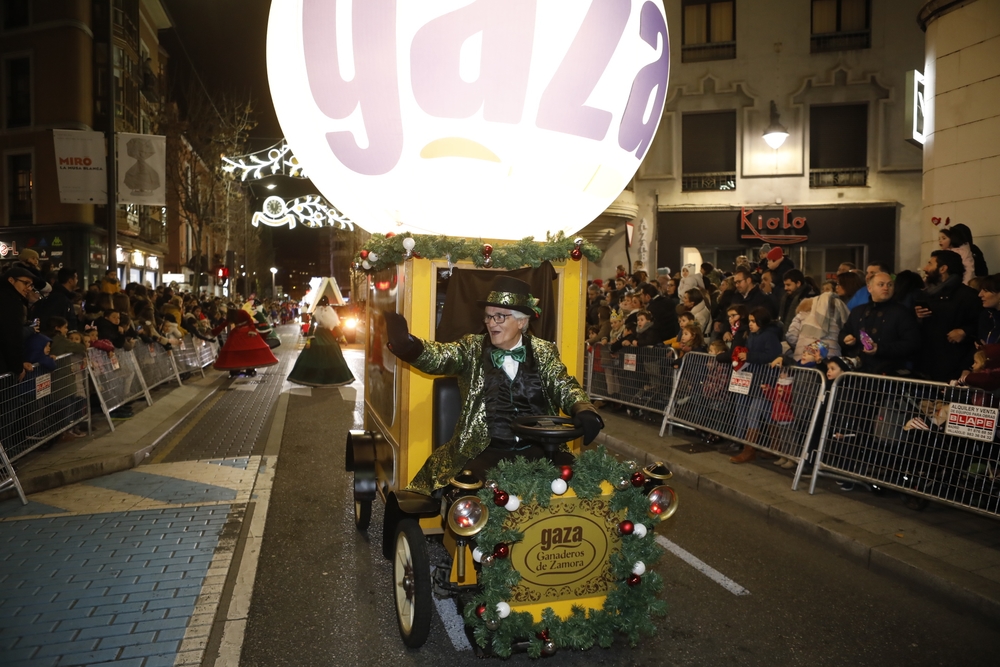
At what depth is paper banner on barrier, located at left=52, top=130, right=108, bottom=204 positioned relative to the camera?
Result: 12992 mm

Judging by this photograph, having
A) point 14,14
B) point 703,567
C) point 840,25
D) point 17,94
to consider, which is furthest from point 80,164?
point 840,25

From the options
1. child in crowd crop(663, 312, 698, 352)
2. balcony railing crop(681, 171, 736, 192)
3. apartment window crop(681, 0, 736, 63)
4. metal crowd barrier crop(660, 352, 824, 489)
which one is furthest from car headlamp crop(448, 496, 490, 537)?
apartment window crop(681, 0, 736, 63)

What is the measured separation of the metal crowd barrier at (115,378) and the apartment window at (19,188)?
2084 centimetres

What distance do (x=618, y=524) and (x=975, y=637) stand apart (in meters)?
2.33

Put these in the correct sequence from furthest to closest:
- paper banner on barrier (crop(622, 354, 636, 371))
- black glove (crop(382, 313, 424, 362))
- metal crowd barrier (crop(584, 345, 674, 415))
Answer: paper banner on barrier (crop(622, 354, 636, 371)) < metal crowd barrier (crop(584, 345, 674, 415)) < black glove (crop(382, 313, 424, 362))

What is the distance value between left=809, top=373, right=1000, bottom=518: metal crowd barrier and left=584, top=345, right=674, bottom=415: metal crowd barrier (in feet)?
9.92

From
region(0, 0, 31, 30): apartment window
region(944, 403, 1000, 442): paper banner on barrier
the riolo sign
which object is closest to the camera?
region(944, 403, 1000, 442): paper banner on barrier

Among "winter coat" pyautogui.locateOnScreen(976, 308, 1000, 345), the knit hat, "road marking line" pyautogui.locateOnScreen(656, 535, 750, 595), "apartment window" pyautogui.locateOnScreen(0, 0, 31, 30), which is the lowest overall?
"road marking line" pyautogui.locateOnScreen(656, 535, 750, 595)

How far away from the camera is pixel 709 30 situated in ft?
72.3

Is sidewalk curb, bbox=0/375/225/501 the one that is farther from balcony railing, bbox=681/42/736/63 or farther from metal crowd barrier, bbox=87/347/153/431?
balcony railing, bbox=681/42/736/63

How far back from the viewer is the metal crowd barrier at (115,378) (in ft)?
30.9

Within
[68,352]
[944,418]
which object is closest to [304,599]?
[944,418]

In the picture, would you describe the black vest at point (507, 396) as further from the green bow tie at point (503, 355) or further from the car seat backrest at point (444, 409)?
the car seat backrest at point (444, 409)

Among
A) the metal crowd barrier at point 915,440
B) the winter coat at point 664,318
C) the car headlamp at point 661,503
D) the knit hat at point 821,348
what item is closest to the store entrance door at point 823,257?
the winter coat at point 664,318
